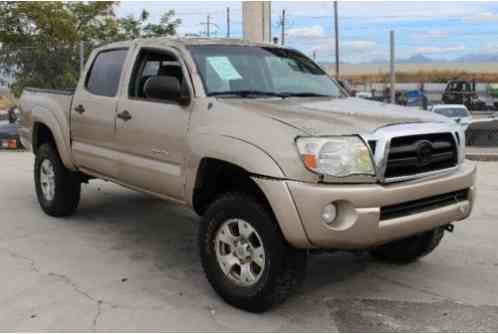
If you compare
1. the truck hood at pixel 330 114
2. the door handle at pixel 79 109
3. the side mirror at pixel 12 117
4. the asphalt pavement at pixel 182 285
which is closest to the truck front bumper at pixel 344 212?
the truck hood at pixel 330 114

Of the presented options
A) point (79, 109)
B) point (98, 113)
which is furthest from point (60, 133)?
point (98, 113)

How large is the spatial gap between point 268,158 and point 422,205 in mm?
1106

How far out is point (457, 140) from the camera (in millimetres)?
4379

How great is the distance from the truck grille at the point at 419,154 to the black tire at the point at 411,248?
871 millimetres

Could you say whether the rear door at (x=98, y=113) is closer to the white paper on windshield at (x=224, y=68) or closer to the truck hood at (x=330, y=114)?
the white paper on windshield at (x=224, y=68)

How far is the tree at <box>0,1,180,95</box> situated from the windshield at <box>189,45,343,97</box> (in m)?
9.97

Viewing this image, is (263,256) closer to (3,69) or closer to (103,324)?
(103,324)

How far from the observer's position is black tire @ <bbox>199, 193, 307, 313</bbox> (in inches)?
152

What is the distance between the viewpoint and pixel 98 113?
18.7 feet

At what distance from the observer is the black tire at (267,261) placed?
3.85 meters

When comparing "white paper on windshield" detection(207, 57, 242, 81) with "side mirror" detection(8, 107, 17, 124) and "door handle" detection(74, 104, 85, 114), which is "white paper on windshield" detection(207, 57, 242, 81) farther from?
"side mirror" detection(8, 107, 17, 124)

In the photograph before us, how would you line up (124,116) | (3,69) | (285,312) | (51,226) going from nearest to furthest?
(285,312) → (124,116) → (51,226) → (3,69)

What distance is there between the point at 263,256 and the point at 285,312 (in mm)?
458

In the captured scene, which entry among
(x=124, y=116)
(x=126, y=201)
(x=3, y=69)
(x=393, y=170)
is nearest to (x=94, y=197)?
(x=126, y=201)
